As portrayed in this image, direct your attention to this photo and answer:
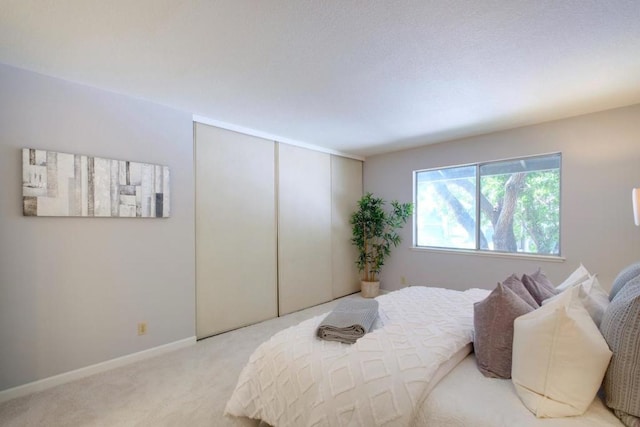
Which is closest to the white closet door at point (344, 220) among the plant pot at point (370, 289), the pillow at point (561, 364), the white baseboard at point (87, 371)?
the plant pot at point (370, 289)

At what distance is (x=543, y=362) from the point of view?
109cm

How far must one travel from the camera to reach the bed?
3.66 feet

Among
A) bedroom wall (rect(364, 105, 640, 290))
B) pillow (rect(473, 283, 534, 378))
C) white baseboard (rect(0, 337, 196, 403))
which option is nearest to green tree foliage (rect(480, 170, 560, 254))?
bedroom wall (rect(364, 105, 640, 290))

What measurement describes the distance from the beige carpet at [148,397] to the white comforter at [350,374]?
384 millimetres

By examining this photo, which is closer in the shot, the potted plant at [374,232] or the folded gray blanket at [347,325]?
the folded gray blanket at [347,325]

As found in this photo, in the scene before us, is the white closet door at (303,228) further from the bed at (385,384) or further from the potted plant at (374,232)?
the bed at (385,384)

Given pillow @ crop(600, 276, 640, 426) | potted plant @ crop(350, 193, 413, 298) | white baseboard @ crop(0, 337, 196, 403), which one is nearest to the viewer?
pillow @ crop(600, 276, 640, 426)

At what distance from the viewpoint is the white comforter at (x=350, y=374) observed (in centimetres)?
120

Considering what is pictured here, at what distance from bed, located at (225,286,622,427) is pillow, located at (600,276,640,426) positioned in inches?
2.3

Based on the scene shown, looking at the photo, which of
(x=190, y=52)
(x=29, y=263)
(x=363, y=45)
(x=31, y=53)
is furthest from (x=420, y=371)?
(x=31, y=53)

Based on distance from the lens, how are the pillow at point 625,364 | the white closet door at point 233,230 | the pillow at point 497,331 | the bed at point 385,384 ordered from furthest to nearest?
1. the white closet door at point 233,230
2. the pillow at point 497,331
3. the bed at point 385,384
4. the pillow at point 625,364

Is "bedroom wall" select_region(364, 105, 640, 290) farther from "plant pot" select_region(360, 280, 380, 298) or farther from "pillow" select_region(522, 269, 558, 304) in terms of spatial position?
"pillow" select_region(522, 269, 558, 304)

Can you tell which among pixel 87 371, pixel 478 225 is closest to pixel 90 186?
pixel 87 371

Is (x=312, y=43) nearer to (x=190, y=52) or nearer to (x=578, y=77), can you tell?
(x=190, y=52)
